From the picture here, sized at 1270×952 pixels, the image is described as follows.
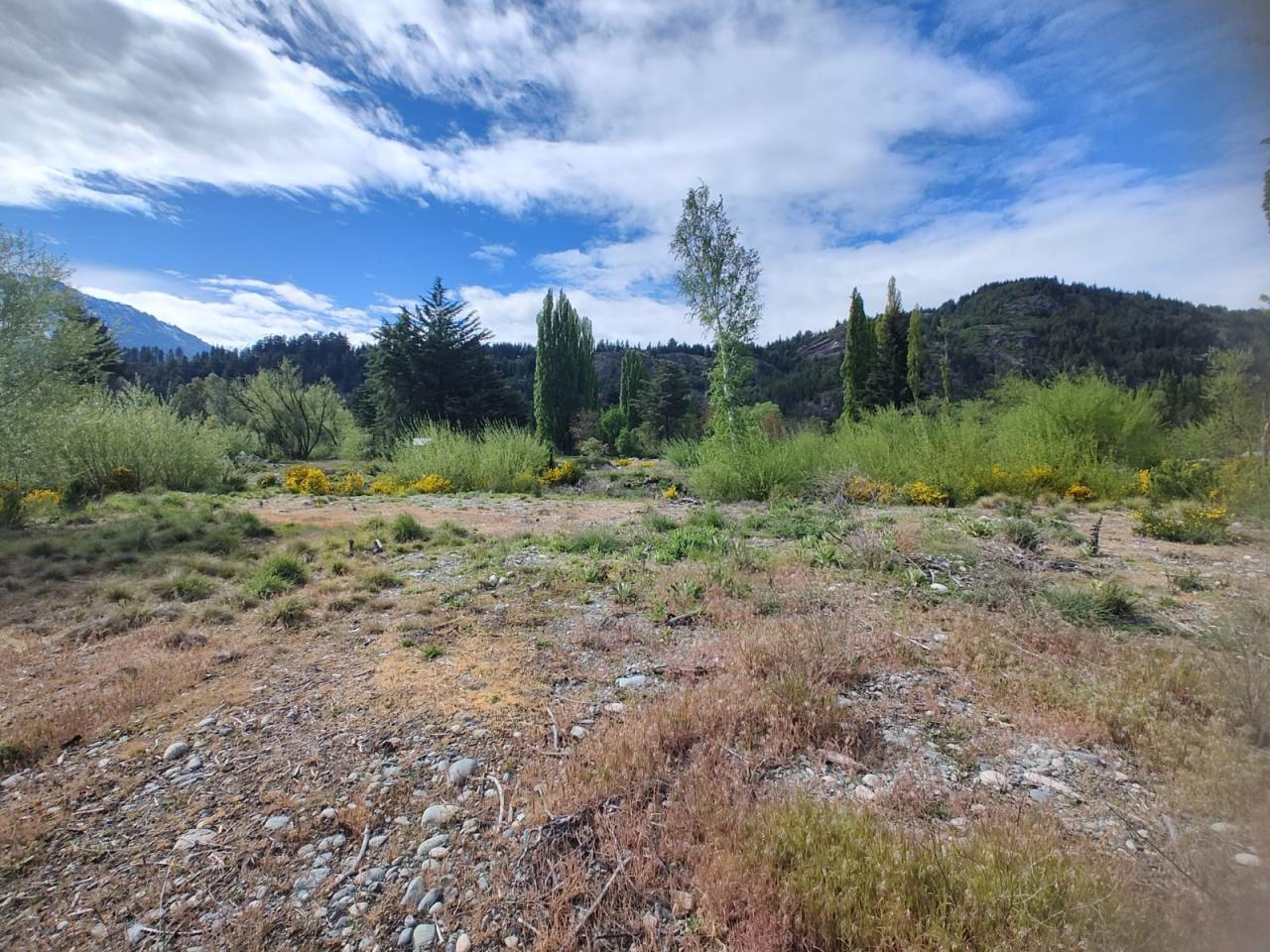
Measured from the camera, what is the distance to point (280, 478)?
1526cm

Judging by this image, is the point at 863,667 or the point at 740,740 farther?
the point at 863,667

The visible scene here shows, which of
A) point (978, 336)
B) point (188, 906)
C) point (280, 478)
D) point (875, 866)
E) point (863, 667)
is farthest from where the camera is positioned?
point (978, 336)

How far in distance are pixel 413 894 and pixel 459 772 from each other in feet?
1.80

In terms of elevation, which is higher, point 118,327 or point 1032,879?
point 118,327

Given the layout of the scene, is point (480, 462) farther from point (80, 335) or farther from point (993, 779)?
point (993, 779)

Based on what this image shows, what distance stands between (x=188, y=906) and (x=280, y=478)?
16.2 meters

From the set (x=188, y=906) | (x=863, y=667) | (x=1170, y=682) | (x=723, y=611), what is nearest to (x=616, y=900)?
(x=188, y=906)

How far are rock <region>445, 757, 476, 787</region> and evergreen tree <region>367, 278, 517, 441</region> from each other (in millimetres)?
26507

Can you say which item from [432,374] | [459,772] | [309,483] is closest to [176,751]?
[459,772]

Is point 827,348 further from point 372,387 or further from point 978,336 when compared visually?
point 372,387

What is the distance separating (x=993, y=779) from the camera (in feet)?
6.79

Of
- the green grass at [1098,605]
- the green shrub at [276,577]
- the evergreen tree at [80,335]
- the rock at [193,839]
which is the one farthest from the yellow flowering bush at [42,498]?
the green grass at [1098,605]

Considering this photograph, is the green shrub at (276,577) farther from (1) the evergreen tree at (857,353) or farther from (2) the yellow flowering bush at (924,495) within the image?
(1) the evergreen tree at (857,353)

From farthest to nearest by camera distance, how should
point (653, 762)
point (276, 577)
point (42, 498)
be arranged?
point (42, 498), point (276, 577), point (653, 762)
